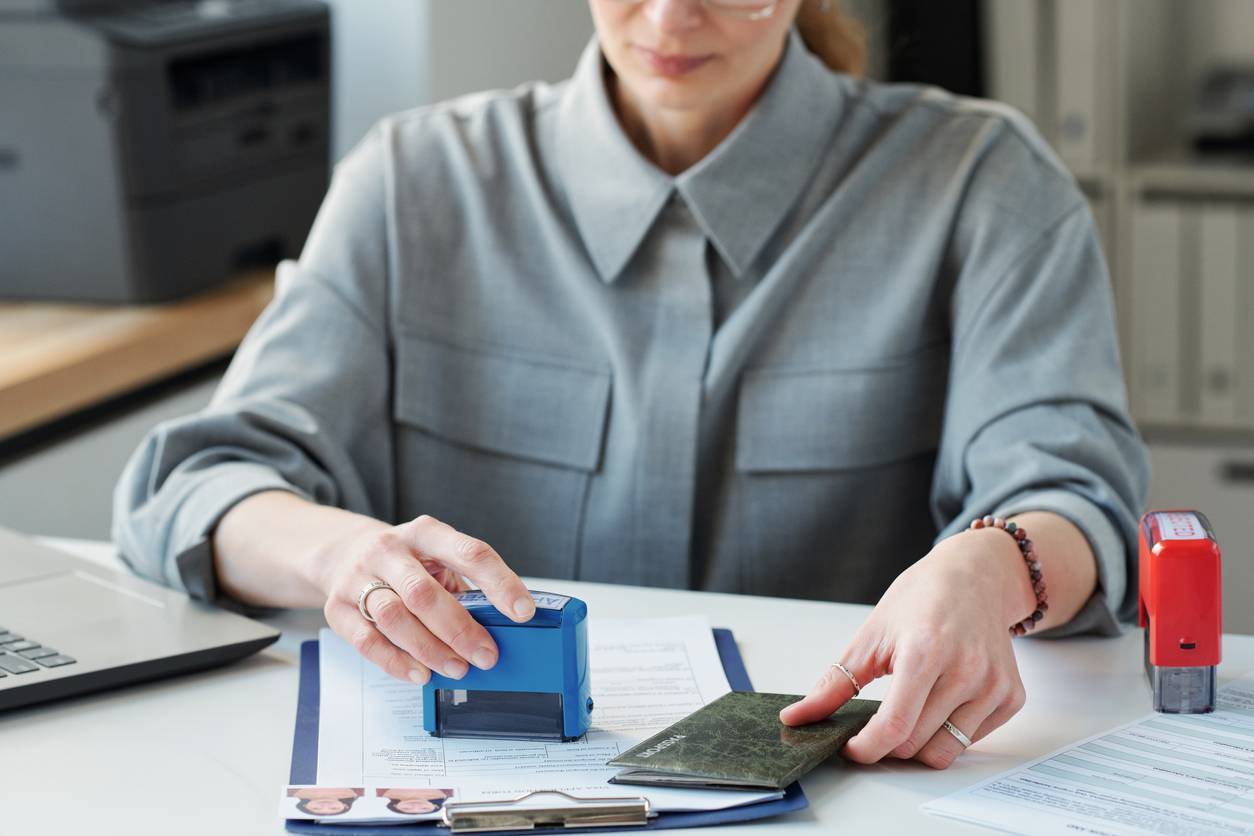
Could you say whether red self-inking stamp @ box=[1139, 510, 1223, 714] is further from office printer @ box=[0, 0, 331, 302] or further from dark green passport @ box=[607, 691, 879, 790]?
office printer @ box=[0, 0, 331, 302]

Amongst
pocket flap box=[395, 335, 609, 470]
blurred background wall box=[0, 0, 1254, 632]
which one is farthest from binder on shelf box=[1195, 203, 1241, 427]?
pocket flap box=[395, 335, 609, 470]

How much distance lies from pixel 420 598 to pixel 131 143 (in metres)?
1.21

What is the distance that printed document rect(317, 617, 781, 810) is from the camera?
767 millimetres

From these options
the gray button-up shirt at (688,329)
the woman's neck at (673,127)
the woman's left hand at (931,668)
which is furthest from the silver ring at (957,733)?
the woman's neck at (673,127)

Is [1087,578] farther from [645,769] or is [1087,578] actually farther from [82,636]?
[82,636]

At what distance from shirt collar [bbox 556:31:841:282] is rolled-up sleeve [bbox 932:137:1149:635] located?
166mm

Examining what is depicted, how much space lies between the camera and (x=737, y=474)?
1.26m

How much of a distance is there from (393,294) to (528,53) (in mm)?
1057

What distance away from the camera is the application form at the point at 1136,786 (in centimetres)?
72

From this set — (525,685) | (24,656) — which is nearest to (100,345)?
(24,656)

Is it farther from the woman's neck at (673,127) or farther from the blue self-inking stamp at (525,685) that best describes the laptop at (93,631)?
the woman's neck at (673,127)

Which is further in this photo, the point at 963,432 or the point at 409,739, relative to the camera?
the point at 963,432

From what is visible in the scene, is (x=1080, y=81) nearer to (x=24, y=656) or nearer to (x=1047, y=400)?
(x=1047, y=400)

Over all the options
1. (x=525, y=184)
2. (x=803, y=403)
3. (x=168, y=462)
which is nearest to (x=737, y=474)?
(x=803, y=403)
